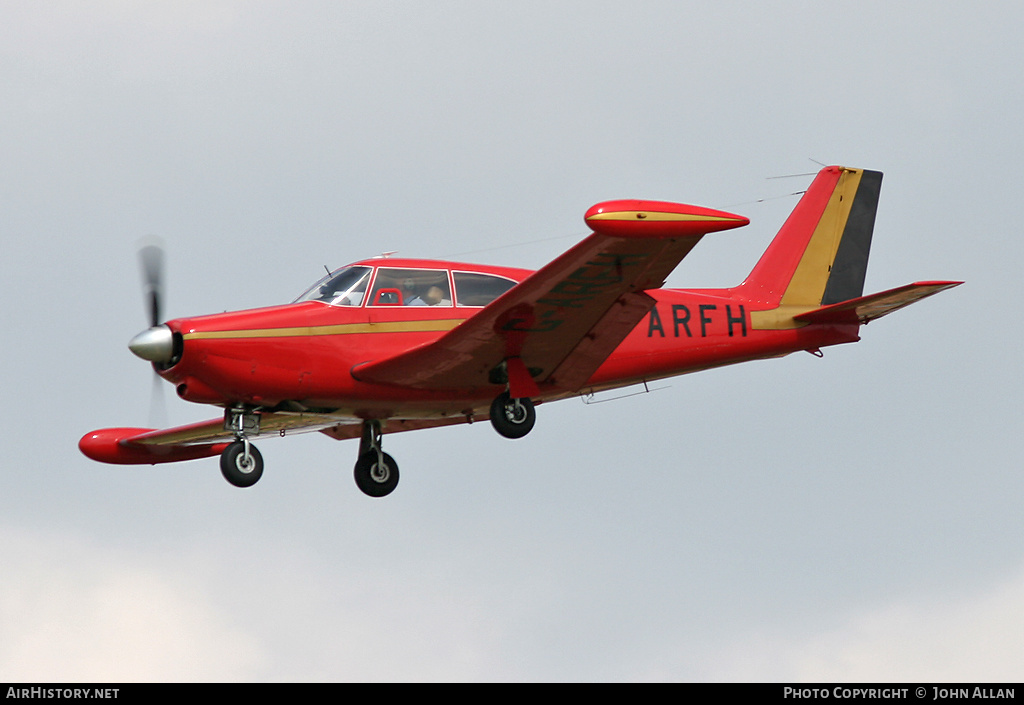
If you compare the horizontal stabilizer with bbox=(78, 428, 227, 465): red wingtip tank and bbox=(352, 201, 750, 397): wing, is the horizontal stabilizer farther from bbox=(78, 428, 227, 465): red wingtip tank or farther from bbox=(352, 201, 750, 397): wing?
bbox=(78, 428, 227, 465): red wingtip tank

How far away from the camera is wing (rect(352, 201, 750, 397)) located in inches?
598

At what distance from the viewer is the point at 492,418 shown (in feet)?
60.8

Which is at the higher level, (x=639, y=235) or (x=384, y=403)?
(x=639, y=235)

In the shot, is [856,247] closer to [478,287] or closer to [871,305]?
[871,305]

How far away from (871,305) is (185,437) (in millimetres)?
10536

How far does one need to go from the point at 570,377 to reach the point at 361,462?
3.34 metres

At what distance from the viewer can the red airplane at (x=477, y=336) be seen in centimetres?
1706

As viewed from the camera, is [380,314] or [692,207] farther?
[380,314]

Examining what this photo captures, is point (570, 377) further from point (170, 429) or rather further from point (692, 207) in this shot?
point (170, 429)

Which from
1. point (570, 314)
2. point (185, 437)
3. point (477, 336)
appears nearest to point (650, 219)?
point (570, 314)
